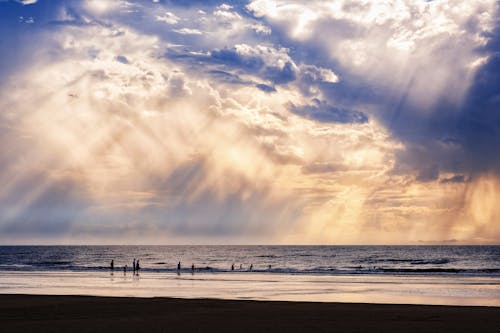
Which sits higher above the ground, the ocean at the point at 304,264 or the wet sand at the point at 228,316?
the ocean at the point at 304,264

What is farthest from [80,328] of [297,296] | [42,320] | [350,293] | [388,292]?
[388,292]

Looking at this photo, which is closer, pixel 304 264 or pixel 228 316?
pixel 228 316

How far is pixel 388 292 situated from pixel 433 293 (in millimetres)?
2871

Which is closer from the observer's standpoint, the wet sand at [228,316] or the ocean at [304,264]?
the wet sand at [228,316]

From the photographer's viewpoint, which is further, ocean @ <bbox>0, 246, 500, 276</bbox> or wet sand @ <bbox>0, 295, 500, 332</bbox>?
ocean @ <bbox>0, 246, 500, 276</bbox>

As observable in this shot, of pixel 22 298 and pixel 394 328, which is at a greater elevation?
pixel 22 298

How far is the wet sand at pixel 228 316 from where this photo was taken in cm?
2038

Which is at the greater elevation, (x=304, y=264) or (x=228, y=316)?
(x=304, y=264)

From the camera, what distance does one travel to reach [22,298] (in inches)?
1240

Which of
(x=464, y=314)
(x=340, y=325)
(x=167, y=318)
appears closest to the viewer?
(x=340, y=325)

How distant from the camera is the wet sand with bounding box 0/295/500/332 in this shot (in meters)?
20.4

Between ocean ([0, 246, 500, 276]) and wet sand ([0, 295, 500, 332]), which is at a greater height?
ocean ([0, 246, 500, 276])

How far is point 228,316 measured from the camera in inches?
932

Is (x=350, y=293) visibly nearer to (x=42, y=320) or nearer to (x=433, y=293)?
(x=433, y=293)
